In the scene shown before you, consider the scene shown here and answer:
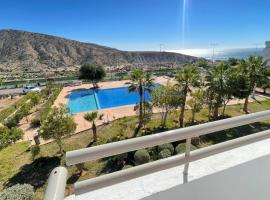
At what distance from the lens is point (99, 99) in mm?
33781

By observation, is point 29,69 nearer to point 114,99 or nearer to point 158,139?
point 114,99

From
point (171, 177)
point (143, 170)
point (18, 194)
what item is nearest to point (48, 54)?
point (18, 194)

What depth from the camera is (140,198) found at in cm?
194

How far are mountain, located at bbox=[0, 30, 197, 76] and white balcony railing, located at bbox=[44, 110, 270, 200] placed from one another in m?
87.5

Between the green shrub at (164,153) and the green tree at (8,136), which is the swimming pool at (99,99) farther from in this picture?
the green shrub at (164,153)

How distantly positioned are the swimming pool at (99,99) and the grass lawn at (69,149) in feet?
24.9

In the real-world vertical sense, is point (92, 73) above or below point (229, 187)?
below

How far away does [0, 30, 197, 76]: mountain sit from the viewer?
299 feet

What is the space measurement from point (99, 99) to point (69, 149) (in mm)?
17446

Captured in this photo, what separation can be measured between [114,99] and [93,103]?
3613 millimetres

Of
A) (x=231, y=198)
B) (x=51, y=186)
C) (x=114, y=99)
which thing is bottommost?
(x=114, y=99)

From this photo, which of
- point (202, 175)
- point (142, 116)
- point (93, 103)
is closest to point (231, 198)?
point (202, 175)

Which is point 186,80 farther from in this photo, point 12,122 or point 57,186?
→ point 57,186

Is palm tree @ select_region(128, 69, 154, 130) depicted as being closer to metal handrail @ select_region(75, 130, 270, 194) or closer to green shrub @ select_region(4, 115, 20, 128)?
green shrub @ select_region(4, 115, 20, 128)
